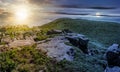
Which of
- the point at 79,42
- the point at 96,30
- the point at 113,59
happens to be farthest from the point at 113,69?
the point at 96,30

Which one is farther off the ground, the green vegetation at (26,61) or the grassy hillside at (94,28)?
the green vegetation at (26,61)

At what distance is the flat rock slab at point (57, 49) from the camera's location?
24.5 metres

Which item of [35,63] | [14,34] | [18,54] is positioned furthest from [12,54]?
[14,34]

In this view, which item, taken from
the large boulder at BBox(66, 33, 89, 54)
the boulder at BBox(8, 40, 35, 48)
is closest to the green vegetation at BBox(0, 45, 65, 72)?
the boulder at BBox(8, 40, 35, 48)

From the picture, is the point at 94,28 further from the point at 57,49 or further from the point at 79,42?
the point at 57,49

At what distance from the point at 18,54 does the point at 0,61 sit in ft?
7.56

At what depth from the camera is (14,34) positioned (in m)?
32.7

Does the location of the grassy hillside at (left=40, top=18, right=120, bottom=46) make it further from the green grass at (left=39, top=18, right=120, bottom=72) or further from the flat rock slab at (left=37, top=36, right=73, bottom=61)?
the flat rock slab at (left=37, top=36, right=73, bottom=61)

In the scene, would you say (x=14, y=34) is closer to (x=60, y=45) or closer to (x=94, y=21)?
(x=60, y=45)

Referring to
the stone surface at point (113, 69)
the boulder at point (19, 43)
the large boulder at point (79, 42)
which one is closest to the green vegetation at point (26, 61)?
the boulder at point (19, 43)

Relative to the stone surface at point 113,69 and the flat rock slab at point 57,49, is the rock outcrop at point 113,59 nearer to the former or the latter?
the stone surface at point 113,69

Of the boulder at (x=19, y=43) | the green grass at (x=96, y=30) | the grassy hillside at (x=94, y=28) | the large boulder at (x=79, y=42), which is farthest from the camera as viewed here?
the grassy hillside at (x=94, y=28)

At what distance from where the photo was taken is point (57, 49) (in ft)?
85.6

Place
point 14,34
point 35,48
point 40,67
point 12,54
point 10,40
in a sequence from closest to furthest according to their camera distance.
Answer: point 40,67
point 12,54
point 35,48
point 10,40
point 14,34
